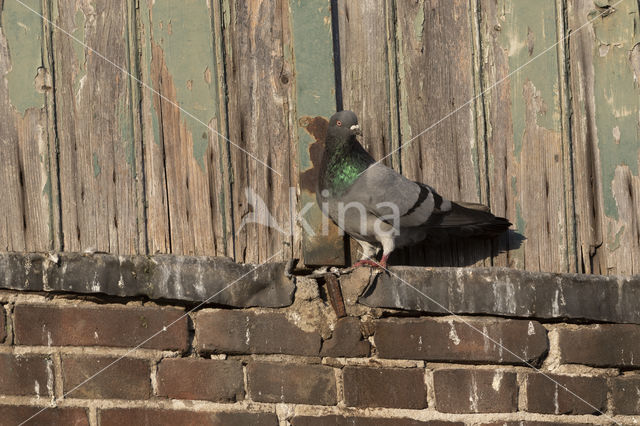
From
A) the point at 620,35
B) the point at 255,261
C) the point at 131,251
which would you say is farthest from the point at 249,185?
the point at 620,35

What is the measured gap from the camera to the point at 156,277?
83.7 inches

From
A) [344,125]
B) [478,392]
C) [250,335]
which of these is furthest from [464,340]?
[344,125]

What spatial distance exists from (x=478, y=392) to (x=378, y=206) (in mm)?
660

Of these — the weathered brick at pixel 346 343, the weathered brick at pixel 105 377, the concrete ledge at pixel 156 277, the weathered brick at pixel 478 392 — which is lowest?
the weathered brick at pixel 478 392

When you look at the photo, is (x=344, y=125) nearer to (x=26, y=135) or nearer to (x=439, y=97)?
(x=439, y=97)

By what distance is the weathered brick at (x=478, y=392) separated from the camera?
→ 6.63 ft

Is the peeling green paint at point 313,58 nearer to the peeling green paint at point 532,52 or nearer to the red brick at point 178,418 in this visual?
the peeling green paint at point 532,52

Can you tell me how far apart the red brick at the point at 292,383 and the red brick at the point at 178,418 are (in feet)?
0.20

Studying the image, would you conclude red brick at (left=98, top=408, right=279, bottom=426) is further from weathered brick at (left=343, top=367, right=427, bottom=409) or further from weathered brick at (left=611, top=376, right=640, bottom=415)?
weathered brick at (left=611, top=376, right=640, bottom=415)

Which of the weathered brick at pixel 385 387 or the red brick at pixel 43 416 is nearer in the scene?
the weathered brick at pixel 385 387

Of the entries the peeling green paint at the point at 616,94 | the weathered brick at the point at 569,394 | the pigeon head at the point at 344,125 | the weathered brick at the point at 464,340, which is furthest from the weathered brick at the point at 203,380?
the peeling green paint at the point at 616,94

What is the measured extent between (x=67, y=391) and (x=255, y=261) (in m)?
0.68

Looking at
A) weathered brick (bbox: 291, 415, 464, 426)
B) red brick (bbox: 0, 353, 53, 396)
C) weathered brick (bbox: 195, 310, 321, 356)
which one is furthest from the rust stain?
red brick (bbox: 0, 353, 53, 396)

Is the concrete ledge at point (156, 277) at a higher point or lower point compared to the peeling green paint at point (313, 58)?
lower
